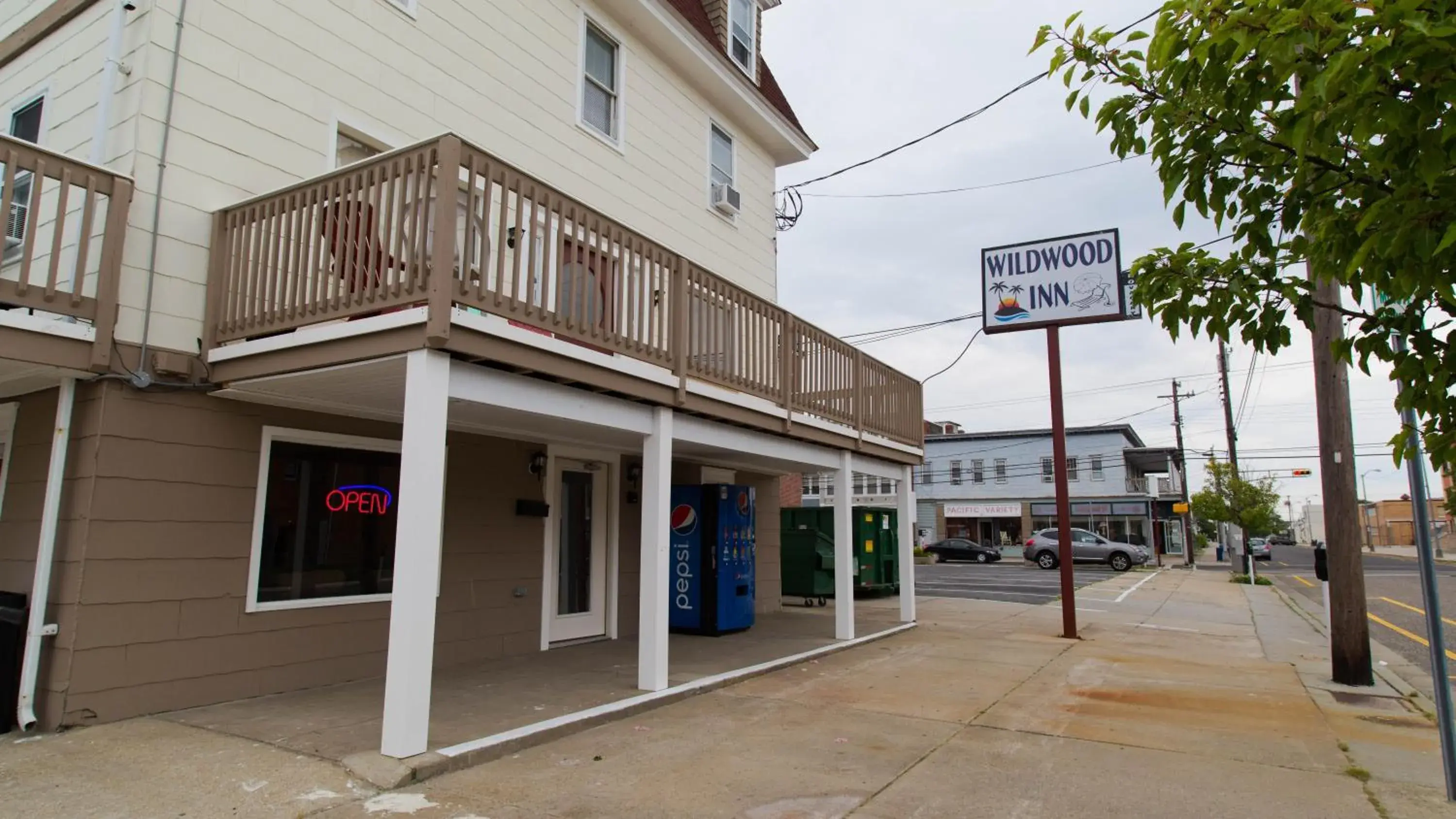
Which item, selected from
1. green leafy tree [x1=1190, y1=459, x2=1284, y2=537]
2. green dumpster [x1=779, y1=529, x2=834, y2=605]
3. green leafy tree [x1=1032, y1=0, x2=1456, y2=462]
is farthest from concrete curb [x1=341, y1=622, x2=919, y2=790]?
green leafy tree [x1=1190, y1=459, x2=1284, y2=537]

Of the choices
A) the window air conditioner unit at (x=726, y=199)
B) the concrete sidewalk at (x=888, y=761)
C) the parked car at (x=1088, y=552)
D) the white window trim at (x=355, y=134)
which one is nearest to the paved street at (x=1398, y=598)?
the concrete sidewalk at (x=888, y=761)

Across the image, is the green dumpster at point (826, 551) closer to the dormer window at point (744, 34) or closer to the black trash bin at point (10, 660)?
the dormer window at point (744, 34)

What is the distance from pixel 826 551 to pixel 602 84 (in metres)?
8.77

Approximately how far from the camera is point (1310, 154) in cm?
287

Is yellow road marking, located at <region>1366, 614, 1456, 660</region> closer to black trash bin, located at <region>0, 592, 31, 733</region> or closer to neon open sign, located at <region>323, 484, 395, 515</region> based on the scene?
neon open sign, located at <region>323, 484, 395, 515</region>

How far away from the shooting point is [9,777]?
14.7 feet

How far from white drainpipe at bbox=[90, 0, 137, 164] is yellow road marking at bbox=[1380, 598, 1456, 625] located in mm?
19425

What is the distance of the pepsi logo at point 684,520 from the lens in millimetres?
10656

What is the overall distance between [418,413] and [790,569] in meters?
11.1

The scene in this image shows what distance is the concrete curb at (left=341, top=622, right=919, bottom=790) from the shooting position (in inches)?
184

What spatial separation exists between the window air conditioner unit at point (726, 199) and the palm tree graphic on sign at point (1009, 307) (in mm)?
4094

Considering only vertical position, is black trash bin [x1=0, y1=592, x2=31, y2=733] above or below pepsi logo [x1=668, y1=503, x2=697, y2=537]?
below

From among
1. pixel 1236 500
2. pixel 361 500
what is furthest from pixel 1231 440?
pixel 361 500

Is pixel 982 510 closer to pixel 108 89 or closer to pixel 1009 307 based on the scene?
pixel 1009 307
